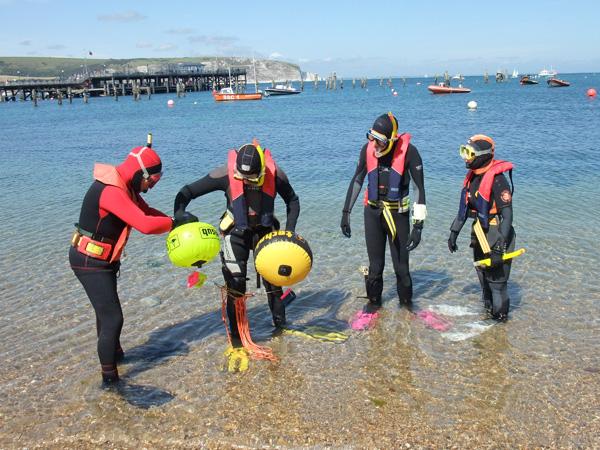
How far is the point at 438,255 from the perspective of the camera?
9.83 m

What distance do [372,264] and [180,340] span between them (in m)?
2.64

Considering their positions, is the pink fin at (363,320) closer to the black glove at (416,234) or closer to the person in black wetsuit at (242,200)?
the black glove at (416,234)

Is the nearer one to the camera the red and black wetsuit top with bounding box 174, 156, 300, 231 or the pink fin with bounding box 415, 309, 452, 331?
the red and black wetsuit top with bounding box 174, 156, 300, 231

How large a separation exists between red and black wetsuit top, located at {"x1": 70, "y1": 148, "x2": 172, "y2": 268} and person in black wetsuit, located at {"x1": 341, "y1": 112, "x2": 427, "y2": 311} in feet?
8.56

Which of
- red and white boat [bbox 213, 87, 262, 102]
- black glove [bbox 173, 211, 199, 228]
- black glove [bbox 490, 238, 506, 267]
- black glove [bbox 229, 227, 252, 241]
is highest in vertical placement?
red and white boat [bbox 213, 87, 262, 102]

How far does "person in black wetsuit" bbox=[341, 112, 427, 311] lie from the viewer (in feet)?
21.3

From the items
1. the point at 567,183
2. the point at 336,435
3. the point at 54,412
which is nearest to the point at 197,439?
the point at 336,435

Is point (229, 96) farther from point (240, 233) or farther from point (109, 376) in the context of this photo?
point (109, 376)

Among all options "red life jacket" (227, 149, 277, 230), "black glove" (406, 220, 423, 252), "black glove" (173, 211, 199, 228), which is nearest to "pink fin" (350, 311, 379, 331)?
"black glove" (406, 220, 423, 252)

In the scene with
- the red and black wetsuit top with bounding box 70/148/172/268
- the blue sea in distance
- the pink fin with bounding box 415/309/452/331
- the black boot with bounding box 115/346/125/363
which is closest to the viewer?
the blue sea in distance

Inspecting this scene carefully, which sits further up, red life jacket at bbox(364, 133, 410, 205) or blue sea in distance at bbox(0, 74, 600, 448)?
red life jacket at bbox(364, 133, 410, 205)

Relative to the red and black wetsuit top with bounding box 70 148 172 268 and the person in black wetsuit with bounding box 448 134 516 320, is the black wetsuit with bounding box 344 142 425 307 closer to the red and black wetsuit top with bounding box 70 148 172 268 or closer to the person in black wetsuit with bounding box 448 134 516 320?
the person in black wetsuit with bounding box 448 134 516 320

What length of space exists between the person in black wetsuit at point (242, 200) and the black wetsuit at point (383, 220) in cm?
113

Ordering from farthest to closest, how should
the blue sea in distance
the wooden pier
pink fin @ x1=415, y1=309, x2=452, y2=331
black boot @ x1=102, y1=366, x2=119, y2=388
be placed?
the wooden pier → pink fin @ x1=415, y1=309, x2=452, y2=331 → black boot @ x1=102, y1=366, x2=119, y2=388 → the blue sea in distance
